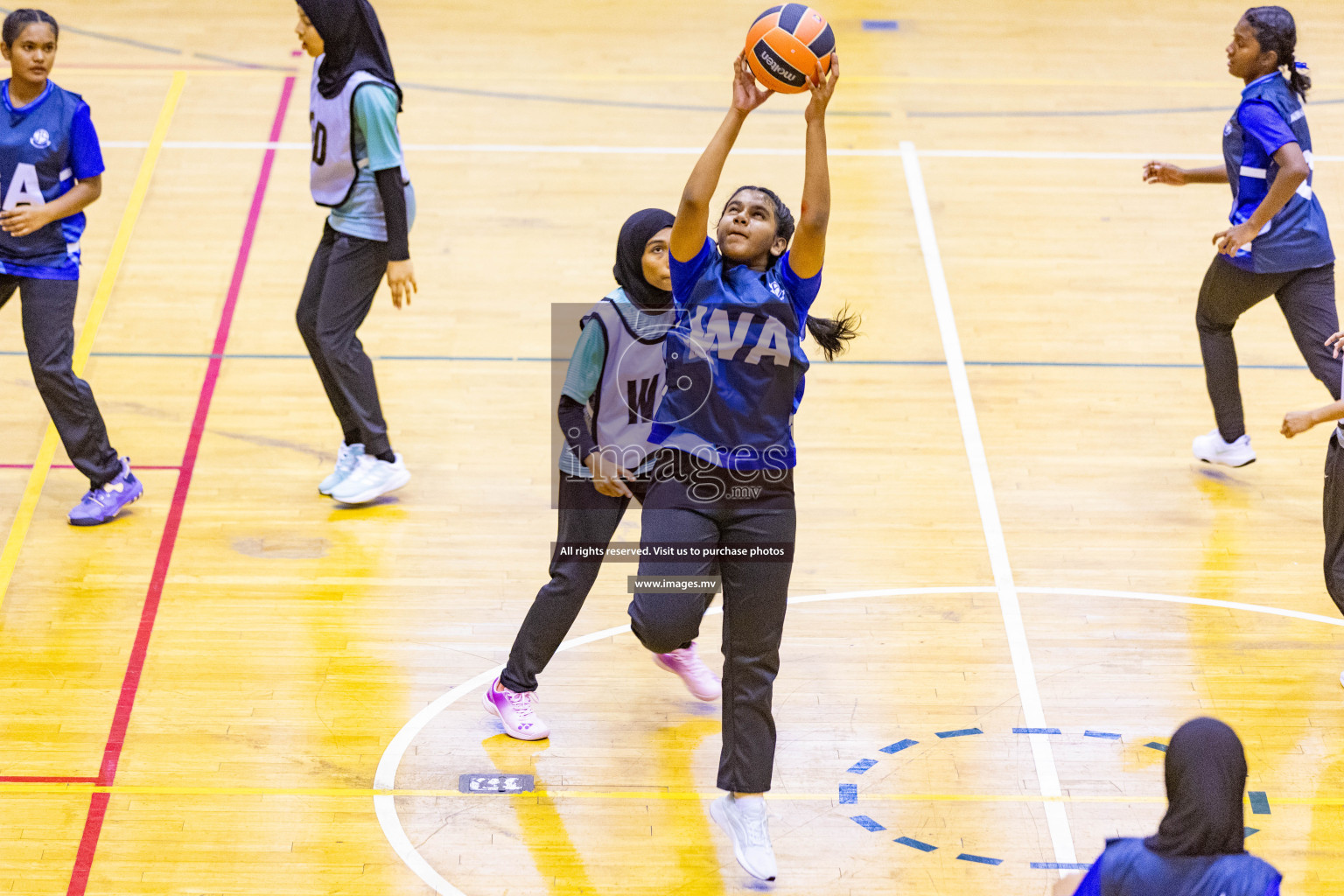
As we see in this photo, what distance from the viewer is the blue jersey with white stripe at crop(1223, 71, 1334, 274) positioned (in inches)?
243

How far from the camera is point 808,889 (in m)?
4.56

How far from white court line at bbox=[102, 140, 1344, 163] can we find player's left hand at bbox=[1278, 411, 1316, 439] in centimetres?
497

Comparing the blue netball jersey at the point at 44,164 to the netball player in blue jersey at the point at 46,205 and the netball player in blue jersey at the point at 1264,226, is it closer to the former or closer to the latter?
the netball player in blue jersey at the point at 46,205

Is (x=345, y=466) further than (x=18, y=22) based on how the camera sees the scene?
Yes

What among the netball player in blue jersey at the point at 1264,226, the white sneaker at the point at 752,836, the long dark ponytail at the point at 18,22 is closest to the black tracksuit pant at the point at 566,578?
the white sneaker at the point at 752,836

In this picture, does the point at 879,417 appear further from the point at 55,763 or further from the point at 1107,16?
the point at 1107,16

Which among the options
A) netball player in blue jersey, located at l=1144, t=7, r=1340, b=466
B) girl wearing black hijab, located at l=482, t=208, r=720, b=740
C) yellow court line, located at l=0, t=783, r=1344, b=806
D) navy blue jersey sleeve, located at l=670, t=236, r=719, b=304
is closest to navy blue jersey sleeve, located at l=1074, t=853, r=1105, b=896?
yellow court line, located at l=0, t=783, r=1344, b=806

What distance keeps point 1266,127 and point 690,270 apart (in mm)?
3085

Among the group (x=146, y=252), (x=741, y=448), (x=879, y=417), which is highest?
(x=741, y=448)

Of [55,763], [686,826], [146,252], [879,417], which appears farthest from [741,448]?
[146,252]

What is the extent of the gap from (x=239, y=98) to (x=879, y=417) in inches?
206

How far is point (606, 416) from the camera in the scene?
4906 mm

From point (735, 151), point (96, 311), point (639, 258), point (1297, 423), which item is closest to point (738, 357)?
point (639, 258)

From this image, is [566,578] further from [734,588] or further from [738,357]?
[738,357]
